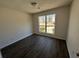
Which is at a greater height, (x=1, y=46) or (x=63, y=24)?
(x=63, y=24)

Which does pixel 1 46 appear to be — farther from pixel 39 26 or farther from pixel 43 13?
pixel 43 13

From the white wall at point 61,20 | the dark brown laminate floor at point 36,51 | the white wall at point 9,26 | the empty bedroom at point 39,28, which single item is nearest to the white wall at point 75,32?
the empty bedroom at point 39,28

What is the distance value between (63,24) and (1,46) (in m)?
3.92

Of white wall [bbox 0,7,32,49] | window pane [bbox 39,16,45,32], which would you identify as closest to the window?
window pane [bbox 39,16,45,32]

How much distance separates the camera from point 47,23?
468 centimetres

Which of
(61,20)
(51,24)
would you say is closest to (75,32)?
(61,20)

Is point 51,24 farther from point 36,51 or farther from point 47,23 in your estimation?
point 36,51

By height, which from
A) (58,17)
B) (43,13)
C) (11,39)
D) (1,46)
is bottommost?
(1,46)

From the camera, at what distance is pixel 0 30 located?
2.81 meters

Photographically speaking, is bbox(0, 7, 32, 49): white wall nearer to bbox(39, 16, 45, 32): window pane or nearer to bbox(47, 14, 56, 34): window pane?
bbox(39, 16, 45, 32): window pane

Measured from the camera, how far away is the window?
4.30 meters

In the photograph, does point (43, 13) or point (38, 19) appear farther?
point (38, 19)

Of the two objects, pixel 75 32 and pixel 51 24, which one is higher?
pixel 51 24

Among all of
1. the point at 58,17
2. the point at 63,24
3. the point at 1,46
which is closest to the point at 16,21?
the point at 1,46
